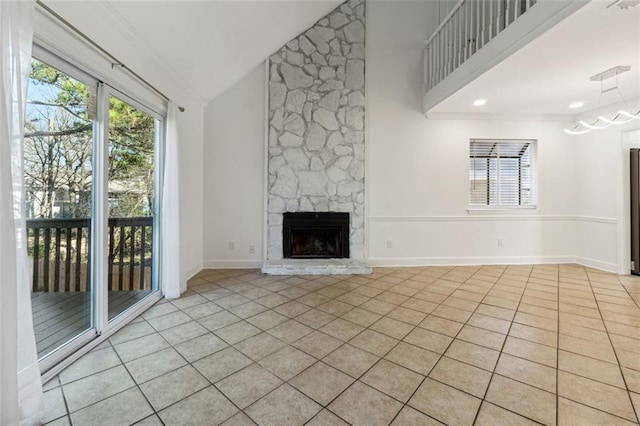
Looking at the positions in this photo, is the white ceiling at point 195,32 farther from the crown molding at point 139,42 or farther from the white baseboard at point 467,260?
the white baseboard at point 467,260

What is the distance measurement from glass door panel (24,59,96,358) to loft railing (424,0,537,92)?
12.3 feet

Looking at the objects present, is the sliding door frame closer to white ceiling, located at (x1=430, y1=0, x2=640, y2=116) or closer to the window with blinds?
white ceiling, located at (x1=430, y1=0, x2=640, y2=116)

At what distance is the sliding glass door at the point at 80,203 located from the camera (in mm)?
1672

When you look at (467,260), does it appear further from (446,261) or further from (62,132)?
(62,132)

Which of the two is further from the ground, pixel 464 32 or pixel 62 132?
pixel 464 32

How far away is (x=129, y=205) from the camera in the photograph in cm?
255

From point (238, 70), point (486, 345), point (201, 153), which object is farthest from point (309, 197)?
Result: point (486, 345)

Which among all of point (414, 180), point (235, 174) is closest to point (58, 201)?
point (235, 174)

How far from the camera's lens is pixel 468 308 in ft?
8.88

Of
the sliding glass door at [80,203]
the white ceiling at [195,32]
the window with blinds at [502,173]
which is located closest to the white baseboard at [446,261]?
the window with blinds at [502,173]

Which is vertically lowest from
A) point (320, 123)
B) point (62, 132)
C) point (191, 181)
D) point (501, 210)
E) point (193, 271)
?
point (193, 271)

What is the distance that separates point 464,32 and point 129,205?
4.52 meters

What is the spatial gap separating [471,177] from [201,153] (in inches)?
174

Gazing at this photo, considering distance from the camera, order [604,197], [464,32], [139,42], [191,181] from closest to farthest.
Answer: [139,42] < [464,32] < [191,181] < [604,197]
